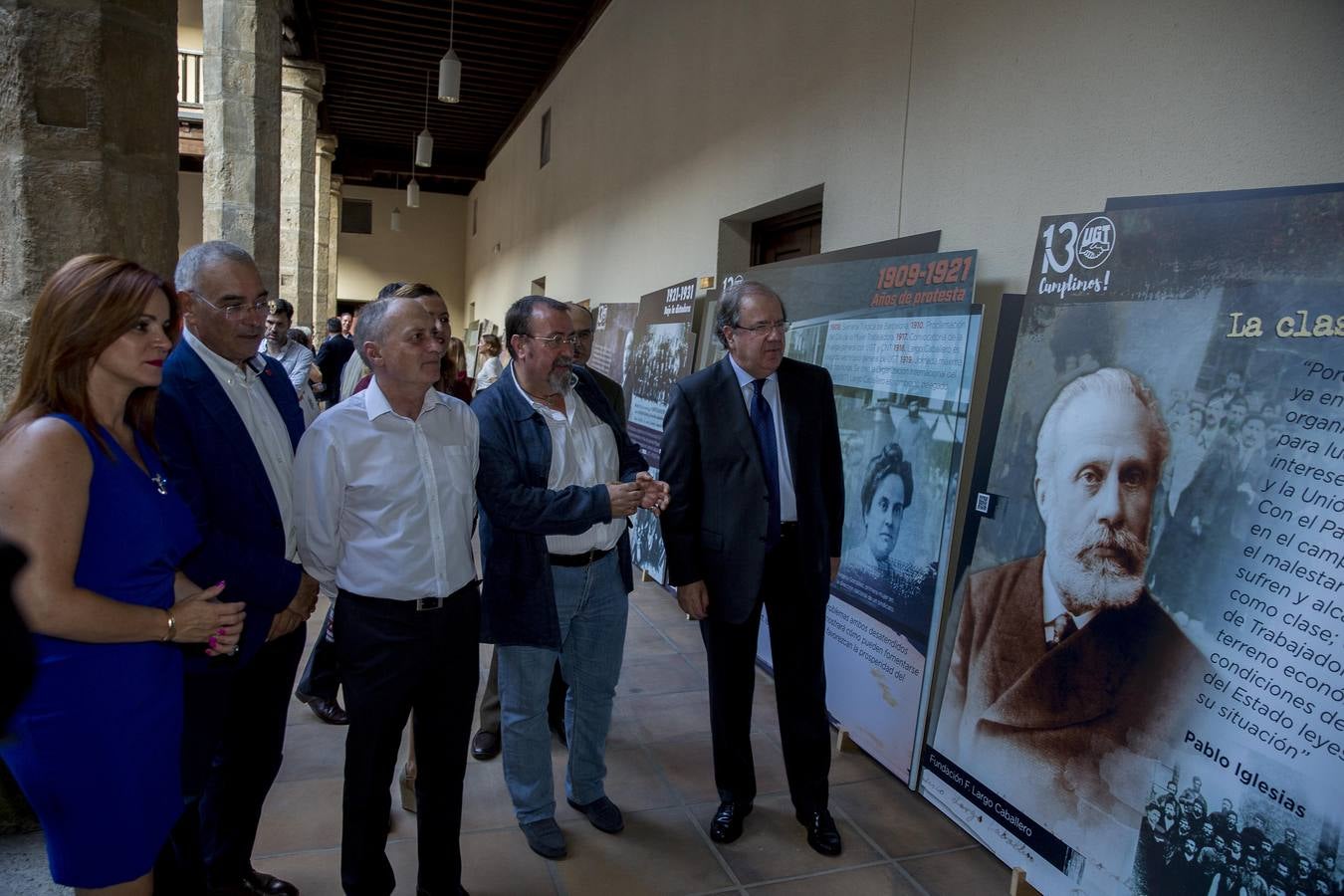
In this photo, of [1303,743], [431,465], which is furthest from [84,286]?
[1303,743]

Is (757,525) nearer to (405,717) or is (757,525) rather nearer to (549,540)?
(549,540)

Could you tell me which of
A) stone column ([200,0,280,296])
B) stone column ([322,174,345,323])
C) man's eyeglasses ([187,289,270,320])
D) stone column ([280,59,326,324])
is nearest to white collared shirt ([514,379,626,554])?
man's eyeglasses ([187,289,270,320])

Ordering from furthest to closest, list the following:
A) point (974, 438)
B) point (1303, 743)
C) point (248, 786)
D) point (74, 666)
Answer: point (974, 438) → point (248, 786) → point (1303, 743) → point (74, 666)

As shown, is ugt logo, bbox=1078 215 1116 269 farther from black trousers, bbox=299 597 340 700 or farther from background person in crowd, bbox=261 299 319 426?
background person in crowd, bbox=261 299 319 426

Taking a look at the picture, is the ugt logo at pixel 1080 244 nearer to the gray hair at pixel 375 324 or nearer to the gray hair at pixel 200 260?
the gray hair at pixel 375 324

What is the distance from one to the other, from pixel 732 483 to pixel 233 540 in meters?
1.37

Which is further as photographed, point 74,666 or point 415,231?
point 415,231

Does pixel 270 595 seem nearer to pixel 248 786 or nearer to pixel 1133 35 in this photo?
pixel 248 786

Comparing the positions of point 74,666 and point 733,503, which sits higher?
point 733,503

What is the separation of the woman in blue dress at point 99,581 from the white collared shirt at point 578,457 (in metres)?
0.99

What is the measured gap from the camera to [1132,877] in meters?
2.03

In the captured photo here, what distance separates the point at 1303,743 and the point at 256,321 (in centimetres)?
253

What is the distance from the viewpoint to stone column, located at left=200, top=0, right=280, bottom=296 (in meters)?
6.46

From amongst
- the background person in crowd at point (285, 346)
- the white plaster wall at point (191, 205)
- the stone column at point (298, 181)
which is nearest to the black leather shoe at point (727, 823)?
the background person in crowd at point (285, 346)
